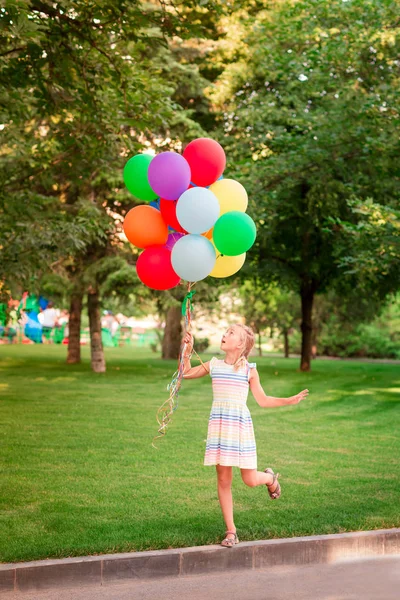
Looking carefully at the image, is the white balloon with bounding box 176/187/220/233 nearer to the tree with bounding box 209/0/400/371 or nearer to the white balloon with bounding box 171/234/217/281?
the white balloon with bounding box 171/234/217/281

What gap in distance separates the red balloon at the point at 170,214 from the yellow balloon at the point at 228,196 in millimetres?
376

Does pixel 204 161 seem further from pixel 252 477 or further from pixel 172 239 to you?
pixel 252 477

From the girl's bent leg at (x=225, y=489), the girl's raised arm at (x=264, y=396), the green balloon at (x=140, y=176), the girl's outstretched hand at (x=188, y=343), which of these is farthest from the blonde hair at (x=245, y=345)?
the green balloon at (x=140, y=176)

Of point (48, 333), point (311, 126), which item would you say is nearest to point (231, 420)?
point (311, 126)

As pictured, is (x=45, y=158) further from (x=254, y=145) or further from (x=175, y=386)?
(x=175, y=386)

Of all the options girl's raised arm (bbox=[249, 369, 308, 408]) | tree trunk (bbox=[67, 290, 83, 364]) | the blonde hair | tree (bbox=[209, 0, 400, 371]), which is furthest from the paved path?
tree trunk (bbox=[67, 290, 83, 364])

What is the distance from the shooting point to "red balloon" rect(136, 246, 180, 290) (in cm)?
714

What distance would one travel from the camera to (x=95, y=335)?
2605cm

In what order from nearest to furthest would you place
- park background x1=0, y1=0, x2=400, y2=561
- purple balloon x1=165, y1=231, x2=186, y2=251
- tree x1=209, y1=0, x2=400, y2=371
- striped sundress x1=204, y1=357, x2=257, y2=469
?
1. striped sundress x1=204, y1=357, x2=257, y2=469
2. purple balloon x1=165, y1=231, x2=186, y2=251
3. park background x1=0, y1=0, x2=400, y2=561
4. tree x1=209, y1=0, x2=400, y2=371

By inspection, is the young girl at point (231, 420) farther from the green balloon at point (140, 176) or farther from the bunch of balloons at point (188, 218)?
the green balloon at point (140, 176)

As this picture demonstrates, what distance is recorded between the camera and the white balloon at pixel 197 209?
Answer: 6633 mm

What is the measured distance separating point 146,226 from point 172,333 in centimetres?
2857

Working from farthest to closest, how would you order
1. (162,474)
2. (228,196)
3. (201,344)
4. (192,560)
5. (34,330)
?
(34,330) < (201,344) < (162,474) < (228,196) < (192,560)

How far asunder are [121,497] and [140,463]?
2002mm
